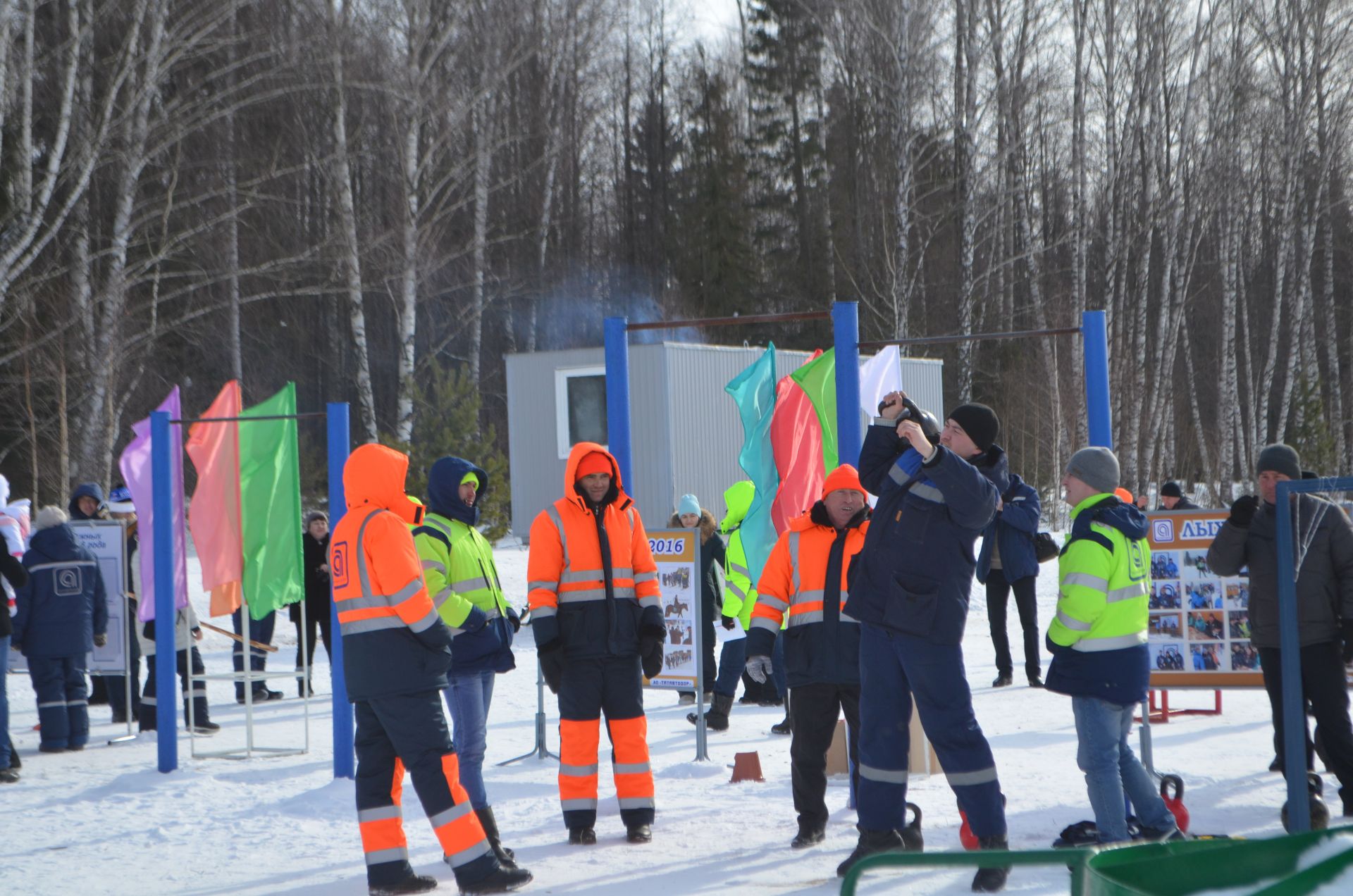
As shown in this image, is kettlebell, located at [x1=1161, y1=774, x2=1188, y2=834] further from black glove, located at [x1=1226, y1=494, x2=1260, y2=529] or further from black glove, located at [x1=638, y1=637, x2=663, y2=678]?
black glove, located at [x1=638, y1=637, x2=663, y2=678]

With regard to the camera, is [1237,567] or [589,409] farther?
[589,409]

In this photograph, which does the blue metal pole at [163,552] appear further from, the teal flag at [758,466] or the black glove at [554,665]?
the teal flag at [758,466]

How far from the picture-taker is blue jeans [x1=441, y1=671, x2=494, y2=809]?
6188 millimetres

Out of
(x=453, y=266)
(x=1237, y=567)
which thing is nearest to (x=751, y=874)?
(x=1237, y=567)

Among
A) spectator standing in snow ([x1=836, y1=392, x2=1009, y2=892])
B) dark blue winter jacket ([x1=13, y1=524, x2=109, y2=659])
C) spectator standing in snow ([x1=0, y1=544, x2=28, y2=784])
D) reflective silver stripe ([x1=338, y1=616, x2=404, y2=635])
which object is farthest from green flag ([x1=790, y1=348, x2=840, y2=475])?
dark blue winter jacket ([x1=13, y1=524, x2=109, y2=659])

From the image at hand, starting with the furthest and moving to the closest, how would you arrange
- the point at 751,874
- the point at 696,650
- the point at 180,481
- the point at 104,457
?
1. the point at 104,457
2. the point at 180,481
3. the point at 696,650
4. the point at 751,874

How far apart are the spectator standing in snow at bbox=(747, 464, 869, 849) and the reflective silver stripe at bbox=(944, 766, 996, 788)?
31.8 inches

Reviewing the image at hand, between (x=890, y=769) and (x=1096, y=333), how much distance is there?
2499mm

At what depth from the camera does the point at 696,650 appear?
27.9 ft

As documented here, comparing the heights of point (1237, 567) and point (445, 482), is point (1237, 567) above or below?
below

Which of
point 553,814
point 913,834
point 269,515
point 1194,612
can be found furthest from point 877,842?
point 269,515

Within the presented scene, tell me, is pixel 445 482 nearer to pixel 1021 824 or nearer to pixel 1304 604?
pixel 1021 824

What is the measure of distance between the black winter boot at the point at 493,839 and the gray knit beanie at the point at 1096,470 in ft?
9.25

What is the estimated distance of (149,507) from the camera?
9250mm
